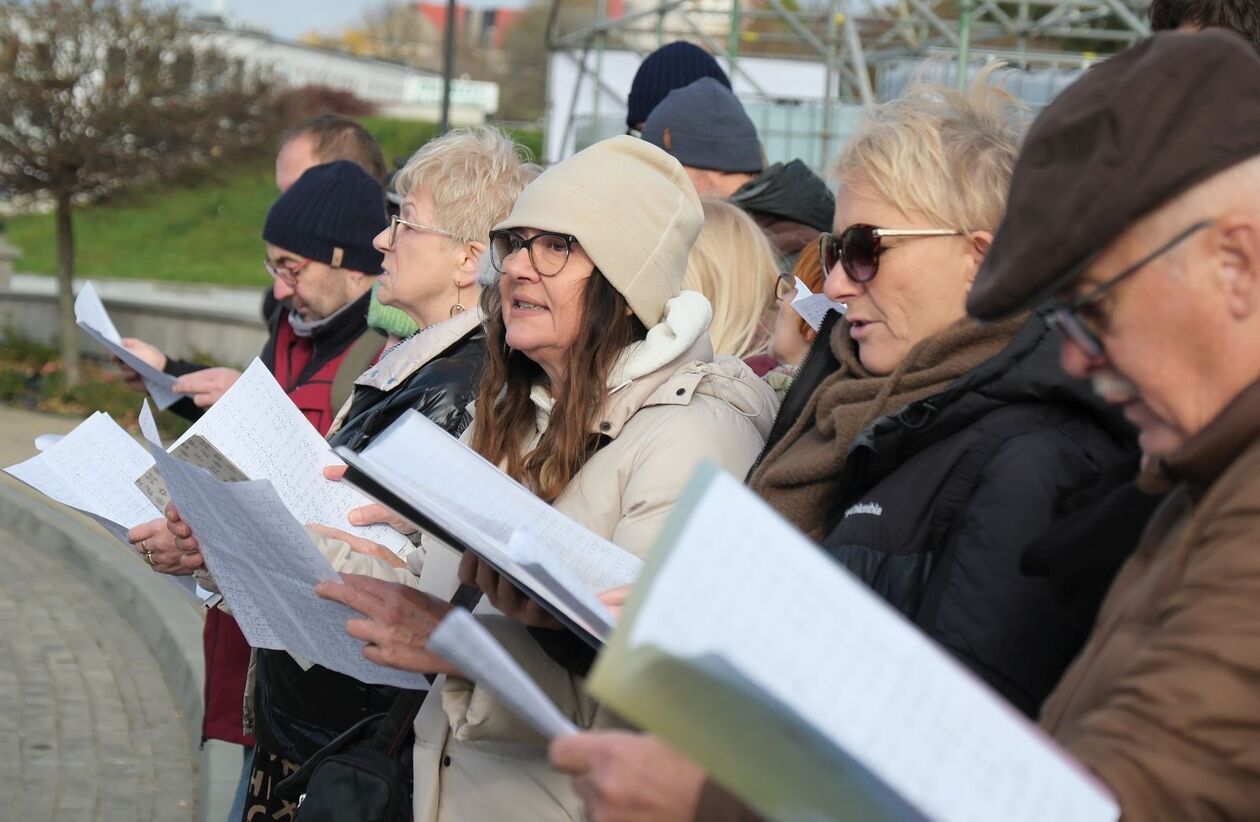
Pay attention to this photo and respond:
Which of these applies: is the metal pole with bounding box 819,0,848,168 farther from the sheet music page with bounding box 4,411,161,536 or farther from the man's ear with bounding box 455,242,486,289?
the sheet music page with bounding box 4,411,161,536

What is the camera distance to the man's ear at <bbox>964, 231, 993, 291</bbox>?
2.42 meters

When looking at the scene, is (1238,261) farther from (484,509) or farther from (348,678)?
(348,678)

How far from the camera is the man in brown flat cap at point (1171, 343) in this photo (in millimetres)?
1467

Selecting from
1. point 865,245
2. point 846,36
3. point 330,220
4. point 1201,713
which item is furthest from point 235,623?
point 846,36

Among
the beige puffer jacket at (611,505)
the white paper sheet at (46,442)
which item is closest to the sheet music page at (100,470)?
the white paper sheet at (46,442)

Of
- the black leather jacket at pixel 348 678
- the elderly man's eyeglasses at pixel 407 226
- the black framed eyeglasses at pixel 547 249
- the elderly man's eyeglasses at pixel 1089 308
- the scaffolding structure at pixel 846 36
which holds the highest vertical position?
the elderly man's eyeglasses at pixel 1089 308

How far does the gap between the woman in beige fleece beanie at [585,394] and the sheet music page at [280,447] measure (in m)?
0.37

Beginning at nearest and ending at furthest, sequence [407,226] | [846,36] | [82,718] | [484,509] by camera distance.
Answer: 1. [484,509]
2. [407,226]
3. [82,718]
4. [846,36]

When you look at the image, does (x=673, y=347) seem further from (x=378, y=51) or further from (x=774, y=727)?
(x=378, y=51)

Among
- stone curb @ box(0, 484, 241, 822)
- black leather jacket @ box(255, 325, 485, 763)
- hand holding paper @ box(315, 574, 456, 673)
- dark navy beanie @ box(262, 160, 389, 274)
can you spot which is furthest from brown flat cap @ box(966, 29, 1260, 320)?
stone curb @ box(0, 484, 241, 822)

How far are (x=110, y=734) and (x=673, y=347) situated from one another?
4.44 meters

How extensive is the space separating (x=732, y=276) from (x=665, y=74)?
2585 millimetres

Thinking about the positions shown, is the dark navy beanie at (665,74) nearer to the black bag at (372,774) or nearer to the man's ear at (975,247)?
the black bag at (372,774)

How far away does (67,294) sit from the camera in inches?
677
